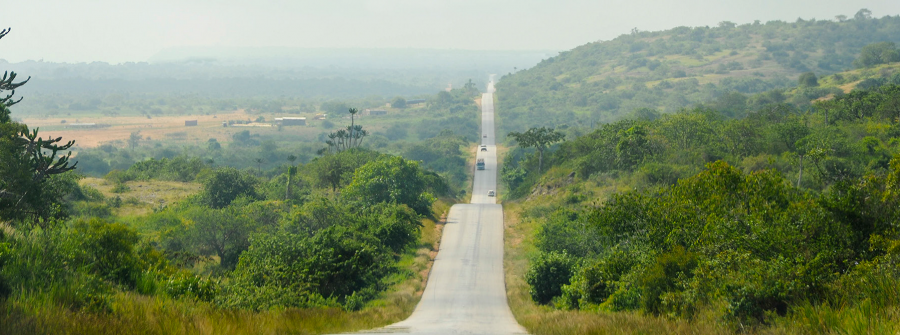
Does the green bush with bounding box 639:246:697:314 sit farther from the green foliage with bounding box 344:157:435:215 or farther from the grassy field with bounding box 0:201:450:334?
the green foliage with bounding box 344:157:435:215

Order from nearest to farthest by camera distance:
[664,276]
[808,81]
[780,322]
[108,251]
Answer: [780,322] → [108,251] → [664,276] → [808,81]

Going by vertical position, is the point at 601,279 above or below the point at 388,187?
above

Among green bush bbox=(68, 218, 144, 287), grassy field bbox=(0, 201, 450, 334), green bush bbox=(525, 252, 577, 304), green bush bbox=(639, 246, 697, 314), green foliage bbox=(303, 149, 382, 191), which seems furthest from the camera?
green foliage bbox=(303, 149, 382, 191)

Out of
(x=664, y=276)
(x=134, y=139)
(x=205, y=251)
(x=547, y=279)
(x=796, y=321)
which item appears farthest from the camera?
(x=134, y=139)

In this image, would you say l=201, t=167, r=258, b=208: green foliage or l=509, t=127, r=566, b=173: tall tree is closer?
l=201, t=167, r=258, b=208: green foliage

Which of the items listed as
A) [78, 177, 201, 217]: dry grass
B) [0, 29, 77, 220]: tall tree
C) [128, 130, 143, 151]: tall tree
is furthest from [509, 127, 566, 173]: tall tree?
[128, 130, 143, 151]: tall tree

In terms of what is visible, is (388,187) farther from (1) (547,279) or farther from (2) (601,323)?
(2) (601,323)

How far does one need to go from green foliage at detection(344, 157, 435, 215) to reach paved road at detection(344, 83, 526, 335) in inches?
126

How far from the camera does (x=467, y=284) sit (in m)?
35.2

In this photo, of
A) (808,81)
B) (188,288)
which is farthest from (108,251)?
(808,81)

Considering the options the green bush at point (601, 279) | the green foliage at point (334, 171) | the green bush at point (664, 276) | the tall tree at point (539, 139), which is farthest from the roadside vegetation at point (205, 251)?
the tall tree at point (539, 139)

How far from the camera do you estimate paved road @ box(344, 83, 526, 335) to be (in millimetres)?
19734

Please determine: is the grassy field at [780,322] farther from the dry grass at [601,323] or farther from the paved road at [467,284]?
the paved road at [467,284]

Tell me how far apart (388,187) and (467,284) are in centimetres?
2241
